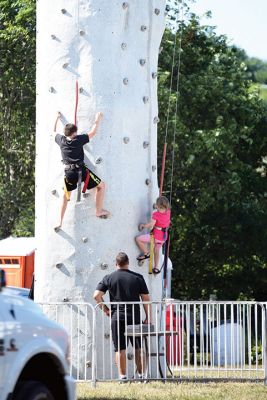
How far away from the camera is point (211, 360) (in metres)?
18.1

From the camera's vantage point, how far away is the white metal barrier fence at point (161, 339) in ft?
56.2

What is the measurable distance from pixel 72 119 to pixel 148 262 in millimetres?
2396

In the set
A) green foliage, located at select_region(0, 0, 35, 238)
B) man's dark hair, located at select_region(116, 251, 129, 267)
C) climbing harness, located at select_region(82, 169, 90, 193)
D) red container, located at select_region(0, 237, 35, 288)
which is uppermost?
green foliage, located at select_region(0, 0, 35, 238)

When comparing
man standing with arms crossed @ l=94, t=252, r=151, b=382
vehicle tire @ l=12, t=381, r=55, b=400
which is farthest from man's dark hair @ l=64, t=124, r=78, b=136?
vehicle tire @ l=12, t=381, r=55, b=400

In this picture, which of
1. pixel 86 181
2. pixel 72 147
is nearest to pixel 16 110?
pixel 86 181

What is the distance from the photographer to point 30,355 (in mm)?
9016

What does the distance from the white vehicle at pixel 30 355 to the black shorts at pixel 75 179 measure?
8178 mm

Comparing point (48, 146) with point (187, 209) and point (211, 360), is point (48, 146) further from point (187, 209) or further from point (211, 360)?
point (187, 209)

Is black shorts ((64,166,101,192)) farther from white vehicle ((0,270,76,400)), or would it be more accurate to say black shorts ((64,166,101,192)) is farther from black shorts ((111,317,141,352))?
white vehicle ((0,270,76,400))

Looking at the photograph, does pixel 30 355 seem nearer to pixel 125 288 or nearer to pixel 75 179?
pixel 125 288

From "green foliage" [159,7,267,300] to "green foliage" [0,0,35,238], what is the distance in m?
3.94

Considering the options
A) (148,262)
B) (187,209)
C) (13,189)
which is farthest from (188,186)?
(148,262)

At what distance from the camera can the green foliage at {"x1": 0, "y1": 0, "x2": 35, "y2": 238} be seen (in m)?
36.6

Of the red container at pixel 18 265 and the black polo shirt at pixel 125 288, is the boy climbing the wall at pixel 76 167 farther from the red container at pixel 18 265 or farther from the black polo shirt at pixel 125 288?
the red container at pixel 18 265
